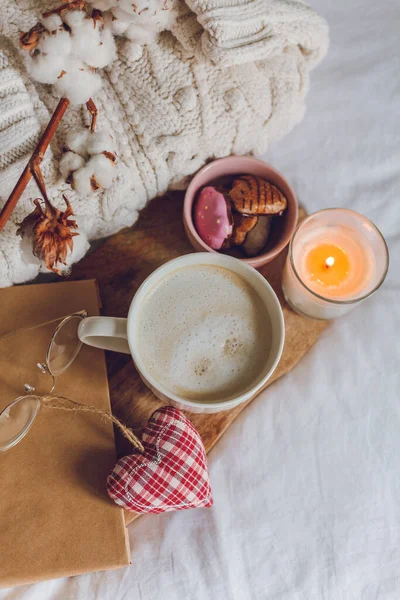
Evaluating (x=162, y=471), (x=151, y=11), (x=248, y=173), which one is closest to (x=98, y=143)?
(x=151, y=11)

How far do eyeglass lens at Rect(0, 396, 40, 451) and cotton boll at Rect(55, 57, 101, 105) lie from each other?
32 cm

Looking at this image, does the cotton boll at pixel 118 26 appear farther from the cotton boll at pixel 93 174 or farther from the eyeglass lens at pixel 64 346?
the eyeglass lens at pixel 64 346

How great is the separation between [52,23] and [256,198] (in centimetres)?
30

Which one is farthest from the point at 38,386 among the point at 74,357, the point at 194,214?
the point at 194,214

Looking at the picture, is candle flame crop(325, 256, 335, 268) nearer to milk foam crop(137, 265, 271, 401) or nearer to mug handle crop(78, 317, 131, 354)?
milk foam crop(137, 265, 271, 401)

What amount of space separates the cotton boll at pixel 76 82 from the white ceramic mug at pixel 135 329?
19 centimetres

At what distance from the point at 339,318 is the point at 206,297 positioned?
0.67 ft

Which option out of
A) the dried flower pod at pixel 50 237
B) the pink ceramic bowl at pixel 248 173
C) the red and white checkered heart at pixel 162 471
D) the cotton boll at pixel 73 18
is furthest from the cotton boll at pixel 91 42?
the red and white checkered heart at pixel 162 471

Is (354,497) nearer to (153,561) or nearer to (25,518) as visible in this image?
(153,561)

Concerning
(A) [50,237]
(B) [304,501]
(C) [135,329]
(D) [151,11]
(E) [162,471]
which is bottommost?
(B) [304,501]

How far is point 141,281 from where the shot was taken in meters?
0.67

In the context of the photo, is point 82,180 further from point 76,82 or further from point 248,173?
point 248,173

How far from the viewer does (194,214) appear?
0.65 metres

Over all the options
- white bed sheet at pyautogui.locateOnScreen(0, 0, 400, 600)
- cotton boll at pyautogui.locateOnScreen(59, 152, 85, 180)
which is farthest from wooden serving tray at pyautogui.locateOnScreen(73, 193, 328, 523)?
cotton boll at pyautogui.locateOnScreen(59, 152, 85, 180)
